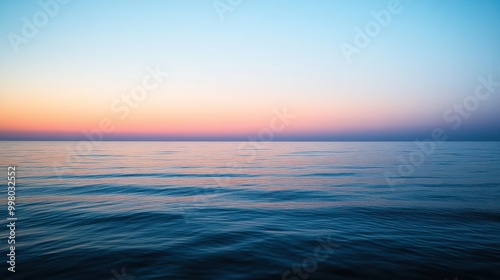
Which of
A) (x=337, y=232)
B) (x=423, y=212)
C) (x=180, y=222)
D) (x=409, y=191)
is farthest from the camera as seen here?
(x=409, y=191)

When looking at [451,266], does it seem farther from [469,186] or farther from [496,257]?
[469,186]

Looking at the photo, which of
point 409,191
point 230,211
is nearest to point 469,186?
point 409,191

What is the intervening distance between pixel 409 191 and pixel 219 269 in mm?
18884

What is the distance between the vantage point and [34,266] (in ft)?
23.9

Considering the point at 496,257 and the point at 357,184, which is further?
the point at 357,184

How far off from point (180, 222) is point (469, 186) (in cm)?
2453

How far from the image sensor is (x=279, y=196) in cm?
1852

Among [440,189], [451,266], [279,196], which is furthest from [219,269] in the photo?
[440,189]

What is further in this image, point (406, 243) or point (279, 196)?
point (279, 196)

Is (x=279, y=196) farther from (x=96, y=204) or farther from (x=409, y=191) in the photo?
(x=96, y=204)

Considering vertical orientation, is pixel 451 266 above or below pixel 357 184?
below

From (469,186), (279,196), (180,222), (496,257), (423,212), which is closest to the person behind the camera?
(496,257)

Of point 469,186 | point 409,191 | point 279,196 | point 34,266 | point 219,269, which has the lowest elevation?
point 34,266

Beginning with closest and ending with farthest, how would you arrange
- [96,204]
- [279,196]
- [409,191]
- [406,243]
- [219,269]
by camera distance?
[219,269] < [406,243] < [96,204] < [279,196] < [409,191]
